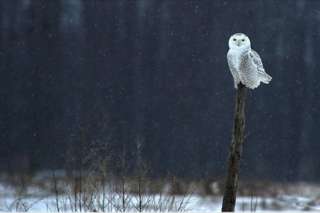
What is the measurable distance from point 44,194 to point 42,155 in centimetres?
252

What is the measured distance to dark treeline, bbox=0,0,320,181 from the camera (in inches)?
456

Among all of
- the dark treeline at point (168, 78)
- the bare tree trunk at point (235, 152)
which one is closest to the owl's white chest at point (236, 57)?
the bare tree trunk at point (235, 152)

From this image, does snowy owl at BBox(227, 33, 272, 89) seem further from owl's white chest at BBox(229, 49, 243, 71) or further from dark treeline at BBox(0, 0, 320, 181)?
dark treeline at BBox(0, 0, 320, 181)

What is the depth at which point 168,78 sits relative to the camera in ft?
38.9

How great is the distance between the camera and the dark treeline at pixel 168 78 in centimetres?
1159

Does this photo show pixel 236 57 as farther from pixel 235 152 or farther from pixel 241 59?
pixel 235 152

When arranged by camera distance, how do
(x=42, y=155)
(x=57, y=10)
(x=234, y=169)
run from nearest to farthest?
(x=234, y=169)
(x=42, y=155)
(x=57, y=10)

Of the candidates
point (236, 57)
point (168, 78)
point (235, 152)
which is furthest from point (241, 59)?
point (168, 78)

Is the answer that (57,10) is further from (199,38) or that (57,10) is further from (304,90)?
(304,90)

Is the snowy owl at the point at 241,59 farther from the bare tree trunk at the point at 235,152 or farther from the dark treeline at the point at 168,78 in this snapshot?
the dark treeline at the point at 168,78

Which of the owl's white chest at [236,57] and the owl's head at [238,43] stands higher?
the owl's head at [238,43]

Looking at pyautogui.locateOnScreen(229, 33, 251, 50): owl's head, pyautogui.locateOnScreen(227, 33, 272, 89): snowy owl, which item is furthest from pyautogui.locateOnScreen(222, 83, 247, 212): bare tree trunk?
pyautogui.locateOnScreen(229, 33, 251, 50): owl's head

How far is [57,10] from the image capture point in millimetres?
11852

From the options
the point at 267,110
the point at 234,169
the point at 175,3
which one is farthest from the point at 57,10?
the point at 234,169
